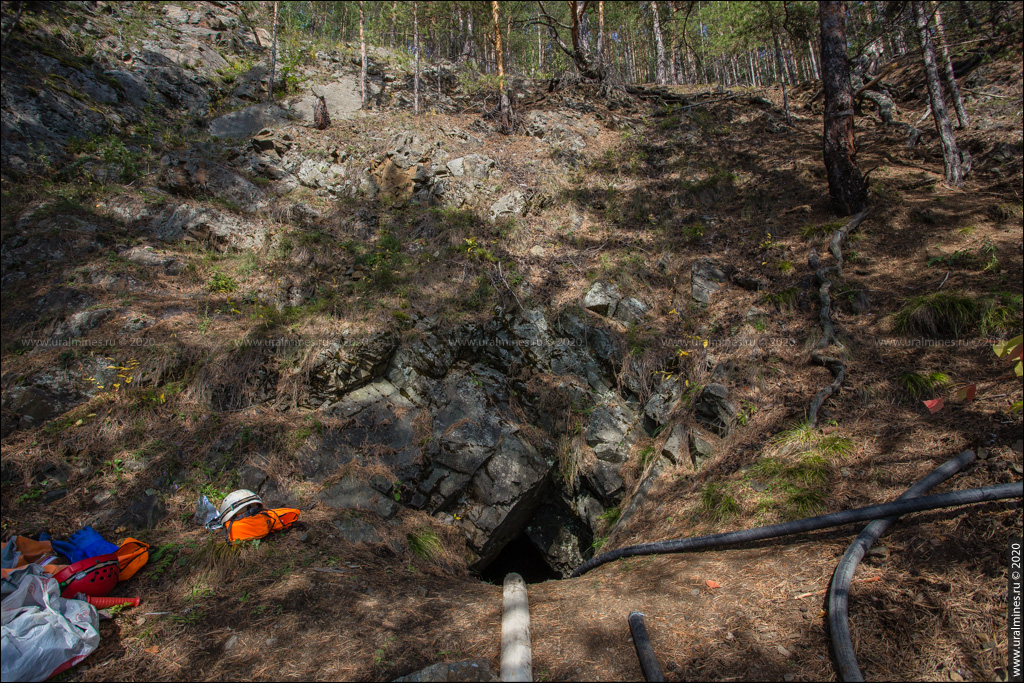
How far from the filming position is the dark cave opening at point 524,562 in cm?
744

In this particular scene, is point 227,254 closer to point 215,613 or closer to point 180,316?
point 180,316

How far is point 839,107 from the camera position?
726 cm

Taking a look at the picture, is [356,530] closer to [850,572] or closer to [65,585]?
[65,585]

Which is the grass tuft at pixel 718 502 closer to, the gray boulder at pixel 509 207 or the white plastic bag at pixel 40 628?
the white plastic bag at pixel 40 628

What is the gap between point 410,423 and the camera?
21.5 feet

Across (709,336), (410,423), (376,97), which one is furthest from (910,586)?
(376,97)

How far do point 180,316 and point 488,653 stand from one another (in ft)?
22.3

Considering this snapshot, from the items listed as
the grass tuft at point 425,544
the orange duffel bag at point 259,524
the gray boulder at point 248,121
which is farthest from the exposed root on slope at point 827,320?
the gray boulder at point 248,121

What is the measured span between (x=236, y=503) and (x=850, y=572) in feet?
18.4

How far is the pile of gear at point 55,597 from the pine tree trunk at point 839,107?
37.5 feet

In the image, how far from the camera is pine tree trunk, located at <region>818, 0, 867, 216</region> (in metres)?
7.23

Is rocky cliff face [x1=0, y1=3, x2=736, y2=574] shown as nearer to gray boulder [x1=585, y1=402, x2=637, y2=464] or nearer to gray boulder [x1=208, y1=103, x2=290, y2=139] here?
gray boulder [x1=585, y1=402, x2=637, y2=464]

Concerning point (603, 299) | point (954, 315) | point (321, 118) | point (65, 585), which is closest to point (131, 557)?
point (65, 585)

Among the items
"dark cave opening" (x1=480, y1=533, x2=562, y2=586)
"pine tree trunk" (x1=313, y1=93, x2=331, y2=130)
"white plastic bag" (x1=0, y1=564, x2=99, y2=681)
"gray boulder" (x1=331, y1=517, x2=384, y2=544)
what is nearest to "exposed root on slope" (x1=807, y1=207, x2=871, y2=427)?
"dark cave opening" (x1=480, y1=533, x2=562, y2=586)
